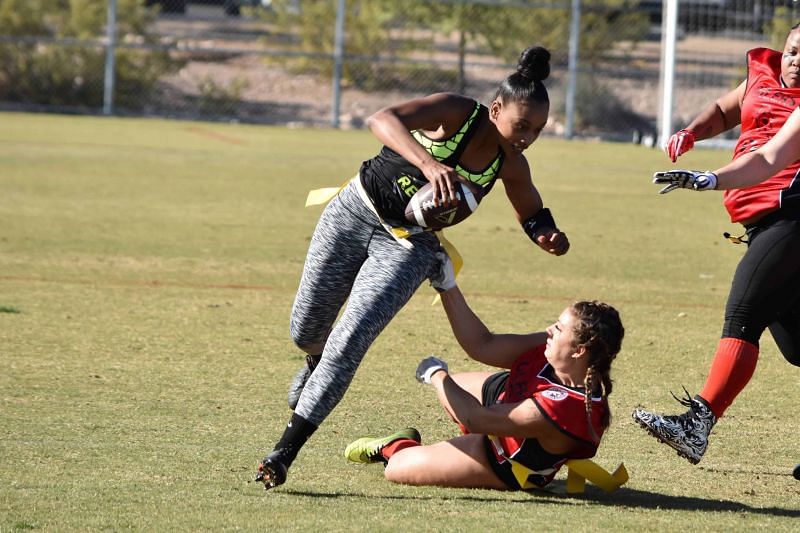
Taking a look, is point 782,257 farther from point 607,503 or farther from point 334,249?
point 334,249

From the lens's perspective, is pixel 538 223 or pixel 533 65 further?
pixel 538 223

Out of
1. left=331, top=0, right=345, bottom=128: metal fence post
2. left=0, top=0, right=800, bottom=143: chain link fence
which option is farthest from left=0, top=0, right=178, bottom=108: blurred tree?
left=331, top=0, right=345, bottom=128: metal fence post

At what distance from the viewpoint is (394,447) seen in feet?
18.5

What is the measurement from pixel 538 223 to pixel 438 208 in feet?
2.62

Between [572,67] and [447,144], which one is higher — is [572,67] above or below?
below

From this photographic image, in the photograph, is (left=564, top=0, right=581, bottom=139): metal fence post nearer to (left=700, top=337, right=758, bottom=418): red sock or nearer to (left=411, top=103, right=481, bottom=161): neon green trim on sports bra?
(left=700, top=337, right=758, bottom=418): red sock

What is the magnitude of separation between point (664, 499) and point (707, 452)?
0.90 meters

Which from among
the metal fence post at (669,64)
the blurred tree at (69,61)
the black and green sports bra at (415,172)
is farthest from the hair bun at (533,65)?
the blurred tree at (69,61)

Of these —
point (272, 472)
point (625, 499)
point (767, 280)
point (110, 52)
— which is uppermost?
point (767, 280)

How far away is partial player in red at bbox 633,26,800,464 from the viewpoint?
18.2ft

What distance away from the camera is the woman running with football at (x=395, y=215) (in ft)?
17.1

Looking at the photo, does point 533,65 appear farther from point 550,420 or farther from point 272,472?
point 272,472

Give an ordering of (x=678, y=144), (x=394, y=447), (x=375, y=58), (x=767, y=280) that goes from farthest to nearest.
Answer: (x=375, y=58) < (x=678, y=144) < (x=767, y=280) < (x=394, y=447)

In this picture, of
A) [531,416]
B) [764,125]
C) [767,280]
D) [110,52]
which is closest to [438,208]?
[531,416]
